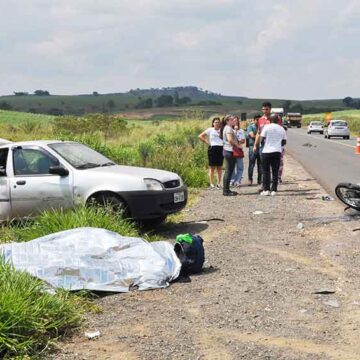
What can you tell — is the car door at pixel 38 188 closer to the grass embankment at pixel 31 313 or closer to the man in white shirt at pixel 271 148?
the grass embankment at pixel 31 313

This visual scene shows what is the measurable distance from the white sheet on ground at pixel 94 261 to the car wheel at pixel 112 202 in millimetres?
2014

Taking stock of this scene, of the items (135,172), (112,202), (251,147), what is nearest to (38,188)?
(112,202)

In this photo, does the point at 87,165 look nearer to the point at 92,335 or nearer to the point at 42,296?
the point at 42,296

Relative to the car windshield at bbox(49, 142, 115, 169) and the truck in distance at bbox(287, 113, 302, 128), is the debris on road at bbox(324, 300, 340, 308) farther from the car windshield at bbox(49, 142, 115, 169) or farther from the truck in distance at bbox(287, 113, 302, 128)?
the truck in distance at bbox(287, 113, 302, 128)

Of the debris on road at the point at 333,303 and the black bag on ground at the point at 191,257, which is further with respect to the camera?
the black bag on ground at the point at 191,257

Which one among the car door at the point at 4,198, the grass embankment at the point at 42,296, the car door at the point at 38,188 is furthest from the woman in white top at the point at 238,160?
the car door at the point at 4,198

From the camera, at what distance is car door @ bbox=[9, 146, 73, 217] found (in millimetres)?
9352

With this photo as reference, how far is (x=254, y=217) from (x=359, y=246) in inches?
104

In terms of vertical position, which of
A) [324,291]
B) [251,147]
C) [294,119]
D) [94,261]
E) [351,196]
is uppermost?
[251,147]

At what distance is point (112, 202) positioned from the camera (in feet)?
30.0

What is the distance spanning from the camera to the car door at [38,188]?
9.35 meters

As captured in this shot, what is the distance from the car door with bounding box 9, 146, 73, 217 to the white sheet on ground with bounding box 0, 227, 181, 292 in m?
2.46

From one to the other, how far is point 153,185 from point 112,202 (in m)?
0.63

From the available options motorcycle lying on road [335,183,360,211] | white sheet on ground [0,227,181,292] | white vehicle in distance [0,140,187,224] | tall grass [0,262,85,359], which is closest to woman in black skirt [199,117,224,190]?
motorcycle lying on road [335,183,360,211]
